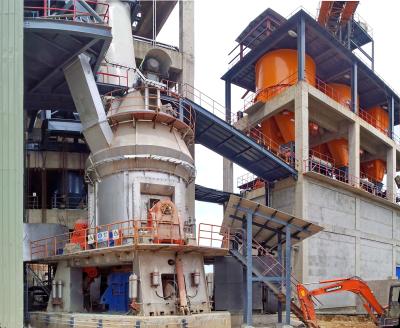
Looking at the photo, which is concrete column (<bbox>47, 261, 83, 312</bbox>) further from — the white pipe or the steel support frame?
the white pipe

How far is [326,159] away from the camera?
41719mm

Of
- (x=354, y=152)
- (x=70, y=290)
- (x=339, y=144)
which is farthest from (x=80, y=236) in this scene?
(x=339, y=144)

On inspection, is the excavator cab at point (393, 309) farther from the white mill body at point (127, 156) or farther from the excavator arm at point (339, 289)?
the white mill body at point (127, 156)

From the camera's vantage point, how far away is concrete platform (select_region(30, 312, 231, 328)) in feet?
57.9

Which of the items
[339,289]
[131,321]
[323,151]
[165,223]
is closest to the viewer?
[131,321]

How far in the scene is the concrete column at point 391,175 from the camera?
40.8m

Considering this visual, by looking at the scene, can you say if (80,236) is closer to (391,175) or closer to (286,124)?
(286,124)

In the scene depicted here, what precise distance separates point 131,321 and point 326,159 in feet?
89.4

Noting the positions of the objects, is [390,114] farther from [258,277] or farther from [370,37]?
[258,277]

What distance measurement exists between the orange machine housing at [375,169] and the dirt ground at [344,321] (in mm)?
20167

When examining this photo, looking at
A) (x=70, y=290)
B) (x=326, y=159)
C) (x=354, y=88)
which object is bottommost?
(x=70, y=290)

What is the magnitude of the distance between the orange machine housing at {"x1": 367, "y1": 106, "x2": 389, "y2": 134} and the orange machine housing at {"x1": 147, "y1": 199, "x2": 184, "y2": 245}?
28.5m

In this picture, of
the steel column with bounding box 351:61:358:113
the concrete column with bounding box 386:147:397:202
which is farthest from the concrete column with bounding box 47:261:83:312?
the concrete column with bounding box 386:147:397:202

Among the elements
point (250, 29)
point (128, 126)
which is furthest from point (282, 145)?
point (128, 126)
